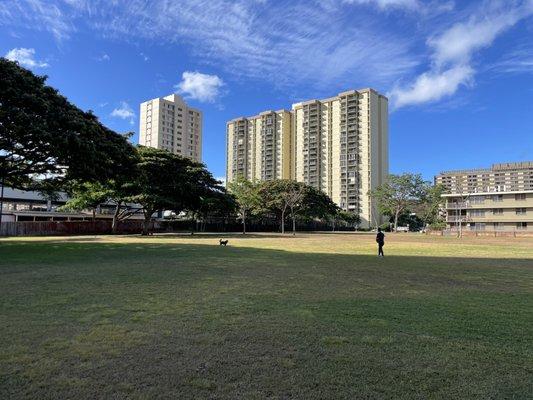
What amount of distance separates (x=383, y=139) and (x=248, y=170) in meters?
42.3

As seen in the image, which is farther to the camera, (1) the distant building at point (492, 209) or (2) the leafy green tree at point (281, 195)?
(2) the leafy green tree at point (281, 195)

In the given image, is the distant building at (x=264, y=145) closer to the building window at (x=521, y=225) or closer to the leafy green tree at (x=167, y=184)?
the building window at (x=521, y=225)

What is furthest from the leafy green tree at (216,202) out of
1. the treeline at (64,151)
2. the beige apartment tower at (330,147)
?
the beige apartment tower at (330,147)

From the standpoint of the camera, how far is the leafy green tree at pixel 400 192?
81.2m

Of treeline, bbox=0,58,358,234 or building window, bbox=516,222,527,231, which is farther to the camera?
building window, bbox=516,222,527,231

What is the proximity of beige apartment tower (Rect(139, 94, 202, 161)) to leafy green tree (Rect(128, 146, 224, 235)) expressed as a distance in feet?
237

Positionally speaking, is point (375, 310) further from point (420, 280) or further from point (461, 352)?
point (420, 280)

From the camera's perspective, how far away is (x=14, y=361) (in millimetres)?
4309

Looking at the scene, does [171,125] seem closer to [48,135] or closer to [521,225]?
[521,225]

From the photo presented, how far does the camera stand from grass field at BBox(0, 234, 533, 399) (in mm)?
3805

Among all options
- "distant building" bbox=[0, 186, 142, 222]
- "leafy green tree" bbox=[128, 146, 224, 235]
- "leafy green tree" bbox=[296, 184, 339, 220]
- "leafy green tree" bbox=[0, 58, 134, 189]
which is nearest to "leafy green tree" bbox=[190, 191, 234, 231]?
"leafy green tree" bbox=[128, 146, 224, 235]

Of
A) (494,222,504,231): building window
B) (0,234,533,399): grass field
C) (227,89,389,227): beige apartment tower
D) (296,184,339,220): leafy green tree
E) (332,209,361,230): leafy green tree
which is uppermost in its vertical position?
(227,89,389,227): beige apartment tower

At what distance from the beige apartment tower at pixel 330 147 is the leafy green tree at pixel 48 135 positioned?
89.7 meters

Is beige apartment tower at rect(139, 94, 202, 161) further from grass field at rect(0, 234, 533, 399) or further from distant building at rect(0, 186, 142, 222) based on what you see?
grass field at rect(0, 234, 533, 399)
